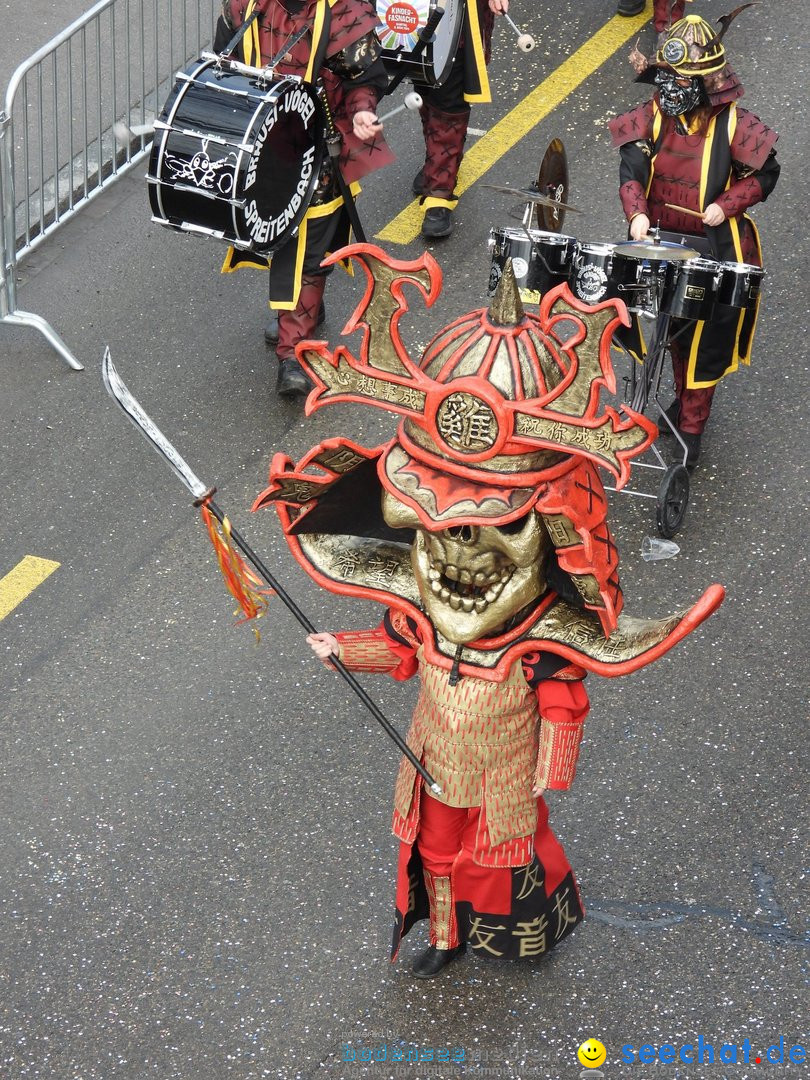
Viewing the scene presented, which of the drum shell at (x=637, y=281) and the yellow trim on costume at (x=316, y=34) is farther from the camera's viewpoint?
the yellow trim on costume at (x=316, y=34)

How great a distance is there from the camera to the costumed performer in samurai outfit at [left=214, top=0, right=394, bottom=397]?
6824 millimetres

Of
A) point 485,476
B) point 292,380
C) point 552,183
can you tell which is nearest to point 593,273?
point 552,183

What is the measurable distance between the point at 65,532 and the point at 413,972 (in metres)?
2.53

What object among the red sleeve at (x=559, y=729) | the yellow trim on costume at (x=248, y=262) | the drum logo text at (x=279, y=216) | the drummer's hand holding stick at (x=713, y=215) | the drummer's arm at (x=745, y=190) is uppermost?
the drummer's arm at (x=745, y=190)

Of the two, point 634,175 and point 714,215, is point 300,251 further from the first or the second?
point 714,215

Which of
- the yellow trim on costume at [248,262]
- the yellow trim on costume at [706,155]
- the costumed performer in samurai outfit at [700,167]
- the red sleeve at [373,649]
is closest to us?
the red sleeve at [373,649]

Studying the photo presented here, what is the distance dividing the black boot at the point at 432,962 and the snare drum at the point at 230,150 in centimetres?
298

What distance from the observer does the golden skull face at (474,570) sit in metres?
4.12

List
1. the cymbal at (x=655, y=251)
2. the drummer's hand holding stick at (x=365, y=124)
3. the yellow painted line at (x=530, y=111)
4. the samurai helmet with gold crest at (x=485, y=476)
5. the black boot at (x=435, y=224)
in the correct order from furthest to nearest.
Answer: the yellow painted line at (x=530, y=111) → the black boot at (x=435, y=224) → the drummer's hand holding stick at (x=365, y=124) → the cymbal at (x=655, y=251) → the samurai helmet with gold crest at (x=485, y=476)

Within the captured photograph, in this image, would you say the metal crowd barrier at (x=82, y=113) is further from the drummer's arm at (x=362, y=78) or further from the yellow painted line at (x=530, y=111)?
the yellow painted line at (x=530, y=111)

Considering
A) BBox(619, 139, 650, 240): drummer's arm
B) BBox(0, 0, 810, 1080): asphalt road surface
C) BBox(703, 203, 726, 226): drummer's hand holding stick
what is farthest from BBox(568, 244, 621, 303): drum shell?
BBox(0, 0, 810, 1080): asphalt road surface

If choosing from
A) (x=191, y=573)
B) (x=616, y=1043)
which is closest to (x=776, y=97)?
(x=191, y=573)

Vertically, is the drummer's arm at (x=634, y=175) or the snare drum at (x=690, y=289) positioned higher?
the drummer's arm at (x=634, y=175)

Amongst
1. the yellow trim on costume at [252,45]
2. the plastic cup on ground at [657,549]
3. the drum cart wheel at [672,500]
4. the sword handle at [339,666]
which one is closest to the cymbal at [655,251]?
the drum cart wheel at [672,500]
